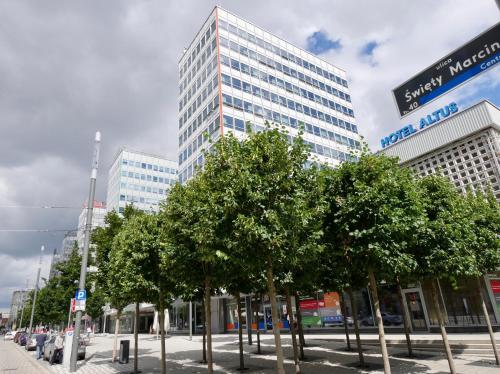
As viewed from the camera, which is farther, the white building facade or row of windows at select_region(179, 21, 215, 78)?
row of windows at select_region(179, 21, 215, 78)

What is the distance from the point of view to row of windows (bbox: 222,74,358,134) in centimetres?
4462

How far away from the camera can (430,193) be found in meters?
12.7

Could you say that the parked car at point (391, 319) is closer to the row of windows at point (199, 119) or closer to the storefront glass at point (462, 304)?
the storefront glass at point (462, 304)

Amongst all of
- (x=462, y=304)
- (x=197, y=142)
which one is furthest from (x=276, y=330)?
(x=197, y=142)

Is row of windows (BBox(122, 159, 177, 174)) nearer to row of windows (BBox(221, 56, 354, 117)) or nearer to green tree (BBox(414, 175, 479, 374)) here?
row of windows (BBox(221, 56, 354, 117))

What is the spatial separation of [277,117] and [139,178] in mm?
48832

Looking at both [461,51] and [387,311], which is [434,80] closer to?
[461,51]

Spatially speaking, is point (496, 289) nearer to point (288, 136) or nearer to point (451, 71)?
point (451, 71)

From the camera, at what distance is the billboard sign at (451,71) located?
147 inches

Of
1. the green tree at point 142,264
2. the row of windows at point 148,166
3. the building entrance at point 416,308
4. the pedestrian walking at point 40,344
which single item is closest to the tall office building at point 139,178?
the row of windows at point 148,166

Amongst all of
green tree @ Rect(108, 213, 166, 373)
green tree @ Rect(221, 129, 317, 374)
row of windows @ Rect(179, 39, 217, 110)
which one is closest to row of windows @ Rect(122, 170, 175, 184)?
row of windows @ Rect(179, 39, 217, 110)

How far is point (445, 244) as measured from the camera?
11172mm

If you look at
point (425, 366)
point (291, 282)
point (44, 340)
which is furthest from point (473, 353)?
point (44, 340)

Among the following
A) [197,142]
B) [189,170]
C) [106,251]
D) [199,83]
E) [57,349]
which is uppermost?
[199,83]
